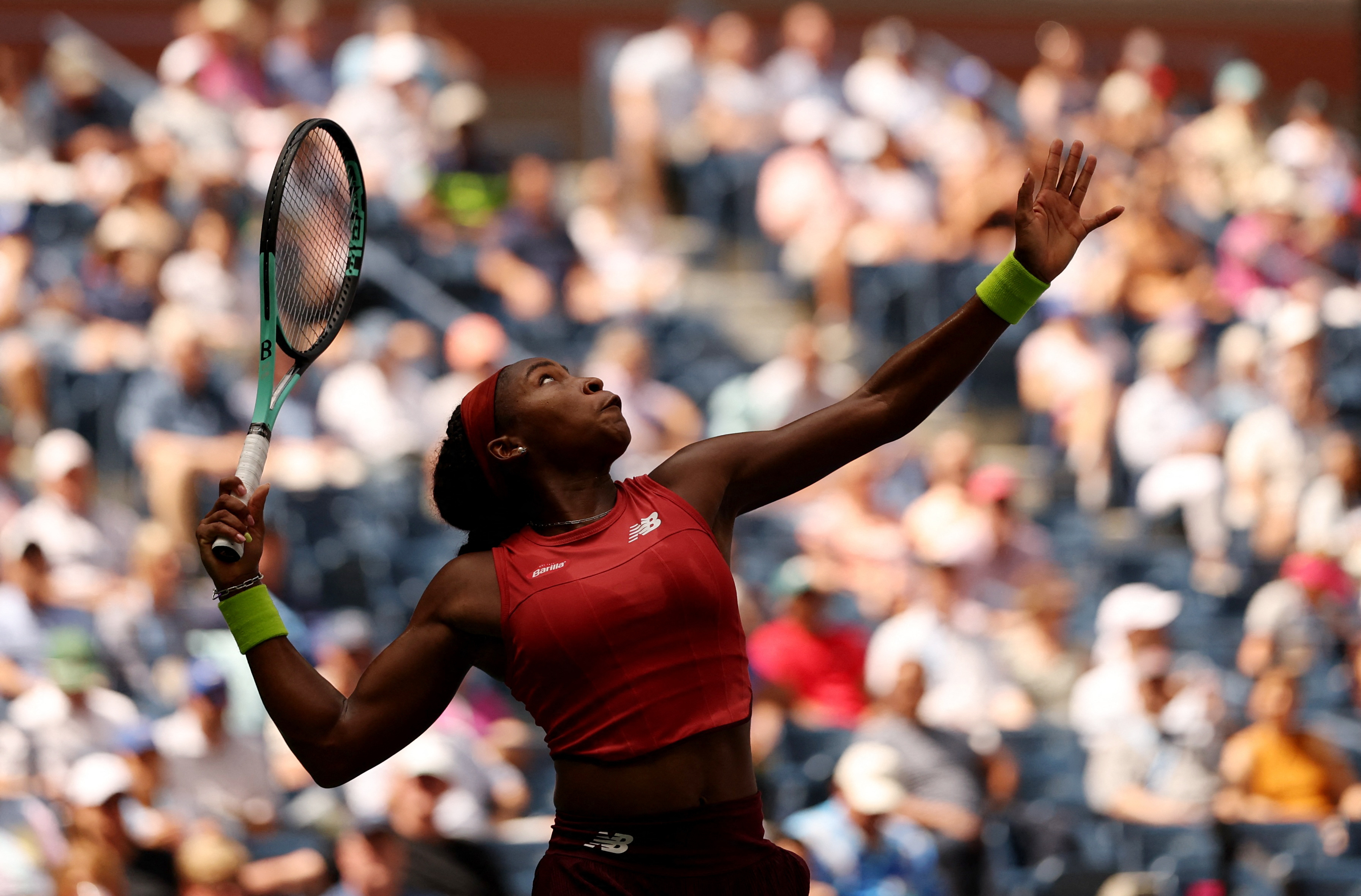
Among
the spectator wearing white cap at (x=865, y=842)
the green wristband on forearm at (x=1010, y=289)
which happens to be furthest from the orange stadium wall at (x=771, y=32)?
the green wristband on forearm at (x=1010, y=289)

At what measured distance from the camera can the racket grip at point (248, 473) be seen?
9.48 ft

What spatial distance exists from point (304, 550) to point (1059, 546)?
345 centimetres

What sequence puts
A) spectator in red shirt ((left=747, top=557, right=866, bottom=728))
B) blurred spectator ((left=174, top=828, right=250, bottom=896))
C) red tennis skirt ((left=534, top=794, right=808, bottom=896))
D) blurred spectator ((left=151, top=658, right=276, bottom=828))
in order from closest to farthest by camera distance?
red tennis skirt ((left=534, top=794, right=808, bottom=896)) → blurred spectator ((left=174, top=828, right=250, bottom=896)) → blurred spectator ((left=151, top=658, right=276, bottom=828)) → spectator in red shirt ((left=747, top=557, right=866, bottom=728))

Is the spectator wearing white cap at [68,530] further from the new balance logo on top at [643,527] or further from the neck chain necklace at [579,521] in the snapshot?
the new balance logo on top at [643,527]

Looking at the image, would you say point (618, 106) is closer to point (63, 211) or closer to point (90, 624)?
point (63, 211)

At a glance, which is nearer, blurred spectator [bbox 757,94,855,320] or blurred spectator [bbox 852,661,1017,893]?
blurred spectator [bbox 852,661,1017,893]

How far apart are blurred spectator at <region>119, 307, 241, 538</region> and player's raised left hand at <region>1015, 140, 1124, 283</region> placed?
15.7ft

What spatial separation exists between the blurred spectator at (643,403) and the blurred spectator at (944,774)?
1.94m

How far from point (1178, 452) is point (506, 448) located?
20.0 ft

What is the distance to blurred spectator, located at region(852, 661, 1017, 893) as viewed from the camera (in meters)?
6.17

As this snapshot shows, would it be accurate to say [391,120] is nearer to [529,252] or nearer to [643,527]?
[529,252]

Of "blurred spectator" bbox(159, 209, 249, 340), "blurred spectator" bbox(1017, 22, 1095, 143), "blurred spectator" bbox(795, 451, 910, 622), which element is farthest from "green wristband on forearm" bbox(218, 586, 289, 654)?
"blurred spectator" bbox(1017, 22, 1095, 143)

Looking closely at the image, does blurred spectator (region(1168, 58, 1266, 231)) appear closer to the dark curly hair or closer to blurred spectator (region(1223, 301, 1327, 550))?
blurred spectator (region(1223, 301, 1327, 550))

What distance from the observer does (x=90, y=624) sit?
22.2 ft
